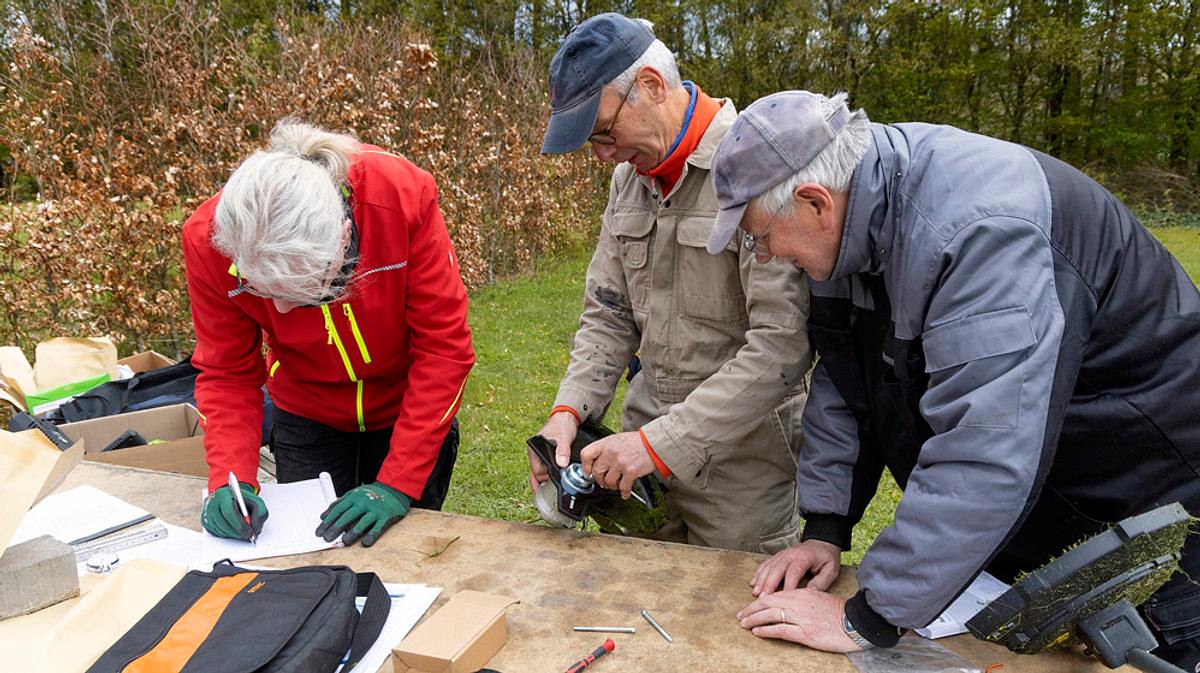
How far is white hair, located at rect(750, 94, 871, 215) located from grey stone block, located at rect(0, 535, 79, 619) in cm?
157

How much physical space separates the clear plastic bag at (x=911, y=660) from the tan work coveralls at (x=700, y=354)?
540mm

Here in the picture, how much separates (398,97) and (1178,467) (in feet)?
24.7

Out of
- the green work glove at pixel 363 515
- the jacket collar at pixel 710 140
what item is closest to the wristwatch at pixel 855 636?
the jacket collar at pixel 710 140

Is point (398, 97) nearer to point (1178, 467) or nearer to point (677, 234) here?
point (677, 234)

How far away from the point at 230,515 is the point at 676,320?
119 cm

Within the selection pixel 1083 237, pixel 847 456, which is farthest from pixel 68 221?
pixel 1083 237

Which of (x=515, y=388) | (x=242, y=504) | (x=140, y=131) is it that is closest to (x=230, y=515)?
(x=242, y=504)

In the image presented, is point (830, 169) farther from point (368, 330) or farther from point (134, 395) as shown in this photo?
point (134, 395)

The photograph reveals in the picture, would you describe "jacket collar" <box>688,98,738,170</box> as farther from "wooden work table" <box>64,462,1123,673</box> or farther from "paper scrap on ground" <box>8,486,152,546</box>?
"paper scrap on ground" <box>8,486,152,546</box>

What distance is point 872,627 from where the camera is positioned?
57.2 inches

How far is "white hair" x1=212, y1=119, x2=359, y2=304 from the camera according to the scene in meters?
1.74

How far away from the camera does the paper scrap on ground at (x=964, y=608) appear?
5.08 feet

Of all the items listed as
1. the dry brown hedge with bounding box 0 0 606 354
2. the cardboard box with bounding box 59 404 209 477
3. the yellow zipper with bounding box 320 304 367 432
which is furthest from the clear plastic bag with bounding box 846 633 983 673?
the dry brown hedge with bounding box 0 0 606 354

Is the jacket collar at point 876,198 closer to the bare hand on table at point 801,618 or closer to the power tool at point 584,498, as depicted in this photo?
the bare hand on table at point 801,618
